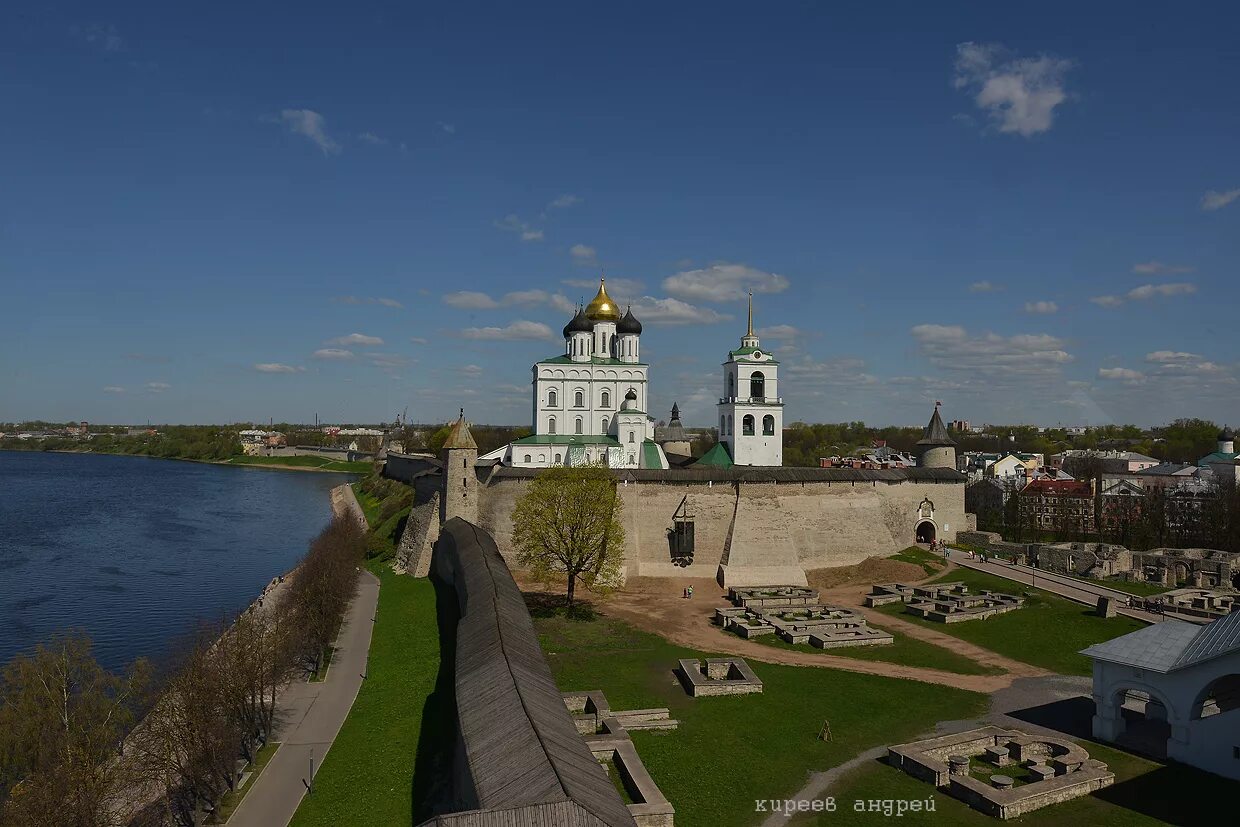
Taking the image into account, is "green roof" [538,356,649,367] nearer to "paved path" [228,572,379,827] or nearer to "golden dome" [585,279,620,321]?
"golden dome" [585,279,620,321]

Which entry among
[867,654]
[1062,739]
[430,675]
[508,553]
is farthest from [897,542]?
[430,675]

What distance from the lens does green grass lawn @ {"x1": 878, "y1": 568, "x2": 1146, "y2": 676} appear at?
58.4 ft

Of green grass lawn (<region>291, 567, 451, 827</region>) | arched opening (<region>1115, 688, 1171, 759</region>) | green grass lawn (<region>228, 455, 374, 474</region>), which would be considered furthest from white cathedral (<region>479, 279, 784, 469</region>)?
green grass lawn (<region>228, 455, 374, 474</region>)

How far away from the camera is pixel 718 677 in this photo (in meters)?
16.1

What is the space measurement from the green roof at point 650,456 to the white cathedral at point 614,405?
0.04 meters

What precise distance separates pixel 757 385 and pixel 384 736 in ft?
74.1

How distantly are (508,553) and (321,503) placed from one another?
116ft

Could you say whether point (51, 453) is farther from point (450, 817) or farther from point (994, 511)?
point (450, 817)

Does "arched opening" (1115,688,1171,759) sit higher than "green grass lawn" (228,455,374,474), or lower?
lower

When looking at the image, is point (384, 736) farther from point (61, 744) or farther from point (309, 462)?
point (309, 462)

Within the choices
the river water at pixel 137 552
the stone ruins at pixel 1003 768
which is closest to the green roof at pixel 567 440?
the river water at pixel 137 552

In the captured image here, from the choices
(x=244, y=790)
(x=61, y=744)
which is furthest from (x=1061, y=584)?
(x=61, y=744)

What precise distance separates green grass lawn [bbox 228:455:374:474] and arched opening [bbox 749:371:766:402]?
59965mm

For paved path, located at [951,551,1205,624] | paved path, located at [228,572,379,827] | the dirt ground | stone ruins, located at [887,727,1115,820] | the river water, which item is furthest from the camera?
the river water
